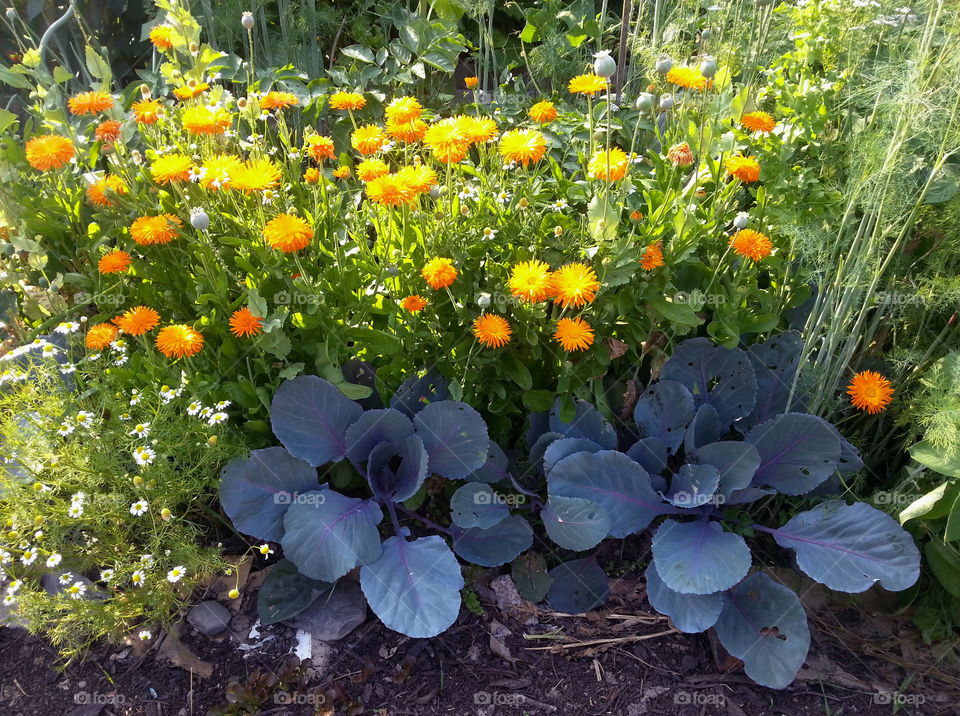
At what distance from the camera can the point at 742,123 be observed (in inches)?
72.7

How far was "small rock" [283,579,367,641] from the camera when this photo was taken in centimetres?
180

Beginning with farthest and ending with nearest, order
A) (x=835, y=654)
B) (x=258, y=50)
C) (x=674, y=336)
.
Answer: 1. (x=258, y=50)
2. (x=674, y=336)
3. (x=835, y=654)

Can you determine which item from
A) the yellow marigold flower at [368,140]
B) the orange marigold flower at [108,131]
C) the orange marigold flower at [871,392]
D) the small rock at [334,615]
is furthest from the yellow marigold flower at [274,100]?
the orange marigold flower at [871,392]

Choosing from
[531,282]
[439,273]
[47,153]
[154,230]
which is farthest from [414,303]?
[47,153]

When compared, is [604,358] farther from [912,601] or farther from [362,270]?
[912,601]

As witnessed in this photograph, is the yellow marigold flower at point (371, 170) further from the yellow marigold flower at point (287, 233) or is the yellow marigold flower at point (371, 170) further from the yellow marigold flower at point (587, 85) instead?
the yellow marigold flower at point (587, 85)

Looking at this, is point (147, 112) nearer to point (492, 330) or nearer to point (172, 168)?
point (172, 168)

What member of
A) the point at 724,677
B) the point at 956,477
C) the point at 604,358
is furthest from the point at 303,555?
the point at 956,477

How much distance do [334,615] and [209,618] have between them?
0.31 metres

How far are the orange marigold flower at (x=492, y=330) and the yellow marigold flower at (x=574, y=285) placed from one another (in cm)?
14

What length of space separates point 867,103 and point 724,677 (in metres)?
1.41

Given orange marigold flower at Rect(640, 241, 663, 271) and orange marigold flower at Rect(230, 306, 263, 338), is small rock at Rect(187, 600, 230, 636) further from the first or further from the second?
orange marigold flower at Rect(640, 241, 663, 271)

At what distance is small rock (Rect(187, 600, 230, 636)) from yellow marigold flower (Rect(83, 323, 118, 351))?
695 mm

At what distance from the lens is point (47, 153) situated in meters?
1.72
